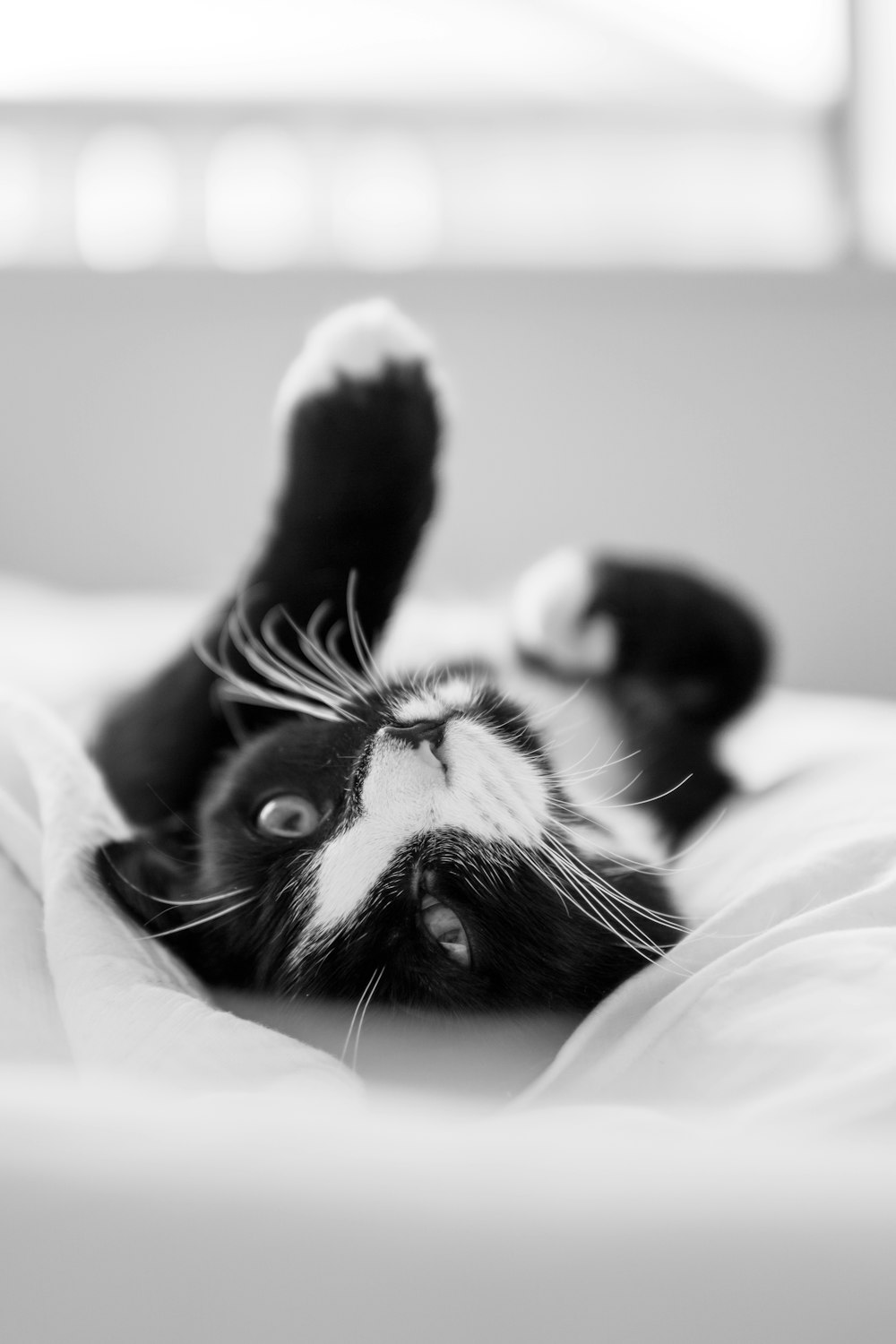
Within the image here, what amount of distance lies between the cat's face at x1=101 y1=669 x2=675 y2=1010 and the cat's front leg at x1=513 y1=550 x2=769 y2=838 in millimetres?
282

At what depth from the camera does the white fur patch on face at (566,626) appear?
3.37ft

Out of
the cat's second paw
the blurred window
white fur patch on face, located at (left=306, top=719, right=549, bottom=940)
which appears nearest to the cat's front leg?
the cat's second paw

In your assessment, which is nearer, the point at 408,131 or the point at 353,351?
the point at 353,351

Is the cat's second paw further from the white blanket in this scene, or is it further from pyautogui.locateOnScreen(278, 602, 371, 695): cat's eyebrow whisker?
the white blanket

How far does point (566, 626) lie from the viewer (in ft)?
3.39

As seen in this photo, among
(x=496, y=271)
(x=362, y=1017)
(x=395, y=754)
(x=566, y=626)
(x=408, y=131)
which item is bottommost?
(x=362, y=1017)

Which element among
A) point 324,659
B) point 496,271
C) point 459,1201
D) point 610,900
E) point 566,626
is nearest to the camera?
point 459,1201

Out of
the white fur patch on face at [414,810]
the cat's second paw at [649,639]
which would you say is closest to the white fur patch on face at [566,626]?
the cat's second paw at [649,639]

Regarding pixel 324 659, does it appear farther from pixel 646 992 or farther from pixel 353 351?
pixel 646 992

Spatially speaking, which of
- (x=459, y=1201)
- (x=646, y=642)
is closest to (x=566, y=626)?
(x=646, y=642)

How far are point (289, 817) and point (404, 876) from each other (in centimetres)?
11

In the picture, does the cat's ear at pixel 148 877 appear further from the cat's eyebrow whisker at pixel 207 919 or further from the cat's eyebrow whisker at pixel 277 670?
the cat's eyebrow whisker at pixel 277 670

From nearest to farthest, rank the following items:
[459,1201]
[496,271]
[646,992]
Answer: [459,1201] < [646,992] < [496,271]

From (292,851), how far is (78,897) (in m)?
0.15
